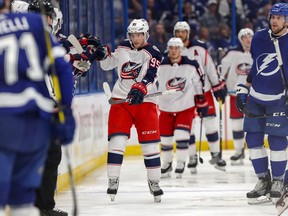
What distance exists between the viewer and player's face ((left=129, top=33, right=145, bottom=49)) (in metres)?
6.70

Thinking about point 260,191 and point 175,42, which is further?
point 175,42

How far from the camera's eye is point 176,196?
697cm

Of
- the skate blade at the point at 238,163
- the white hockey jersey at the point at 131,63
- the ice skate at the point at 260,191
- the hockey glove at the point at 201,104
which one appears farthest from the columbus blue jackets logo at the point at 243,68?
the ice skate at the point at 260,191

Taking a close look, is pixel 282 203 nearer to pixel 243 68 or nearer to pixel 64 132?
pixel 64 132

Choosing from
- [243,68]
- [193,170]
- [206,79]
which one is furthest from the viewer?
[243,68]

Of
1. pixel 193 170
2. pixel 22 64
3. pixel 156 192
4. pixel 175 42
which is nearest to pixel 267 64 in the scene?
pixel 156 192

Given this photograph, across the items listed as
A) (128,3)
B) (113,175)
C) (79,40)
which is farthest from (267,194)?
(128,3)

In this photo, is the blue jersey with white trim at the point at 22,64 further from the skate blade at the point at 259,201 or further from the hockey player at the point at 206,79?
the hockey player at the point at 206,79

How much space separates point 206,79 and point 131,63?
258 centimetres

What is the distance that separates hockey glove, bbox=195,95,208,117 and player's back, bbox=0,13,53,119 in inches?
204

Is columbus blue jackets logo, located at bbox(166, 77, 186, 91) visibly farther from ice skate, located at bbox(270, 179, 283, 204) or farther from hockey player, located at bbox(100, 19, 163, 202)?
ice skate, located at bbox(270, 179, 283, 204)

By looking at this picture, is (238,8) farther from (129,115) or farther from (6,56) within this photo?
(6,56)

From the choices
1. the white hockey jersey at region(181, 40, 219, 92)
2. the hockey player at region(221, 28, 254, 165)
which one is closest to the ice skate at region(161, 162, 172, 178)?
the white hockey jersey at region(181, 40, 219, 92)

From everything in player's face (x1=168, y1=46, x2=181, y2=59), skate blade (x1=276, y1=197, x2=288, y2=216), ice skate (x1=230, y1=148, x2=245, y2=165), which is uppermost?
player's face (x1=168, y1=46, x2=181, y2=59)
